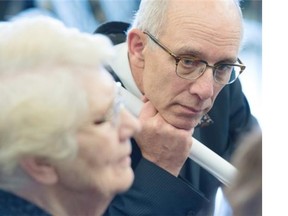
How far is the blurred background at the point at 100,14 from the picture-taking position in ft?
3.69

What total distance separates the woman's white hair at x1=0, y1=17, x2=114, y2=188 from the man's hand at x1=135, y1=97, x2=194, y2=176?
0.18 meters

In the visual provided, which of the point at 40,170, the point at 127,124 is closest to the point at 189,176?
the point at 127,124

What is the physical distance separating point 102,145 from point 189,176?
Result: 0.77 feet

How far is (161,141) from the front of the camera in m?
1.15

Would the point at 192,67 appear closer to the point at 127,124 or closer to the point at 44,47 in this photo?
the point at 127,124

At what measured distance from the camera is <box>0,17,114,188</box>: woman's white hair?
3.10 feet

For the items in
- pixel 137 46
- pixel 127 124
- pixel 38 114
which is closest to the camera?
pixel 38 114

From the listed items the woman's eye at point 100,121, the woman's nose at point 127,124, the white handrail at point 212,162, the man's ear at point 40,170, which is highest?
the woman's eye at point 100,121

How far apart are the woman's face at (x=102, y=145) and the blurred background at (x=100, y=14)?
0.16 meters

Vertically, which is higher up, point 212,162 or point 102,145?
point 102,145

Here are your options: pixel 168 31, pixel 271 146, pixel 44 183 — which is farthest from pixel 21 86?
pixel 271 146

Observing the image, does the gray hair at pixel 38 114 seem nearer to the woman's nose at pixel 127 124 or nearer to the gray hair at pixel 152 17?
the woman's nose at pixel 127 124

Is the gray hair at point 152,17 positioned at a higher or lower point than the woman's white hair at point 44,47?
lower

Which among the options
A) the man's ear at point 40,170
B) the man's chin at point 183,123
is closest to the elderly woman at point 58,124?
the man's ear at point 40,170
